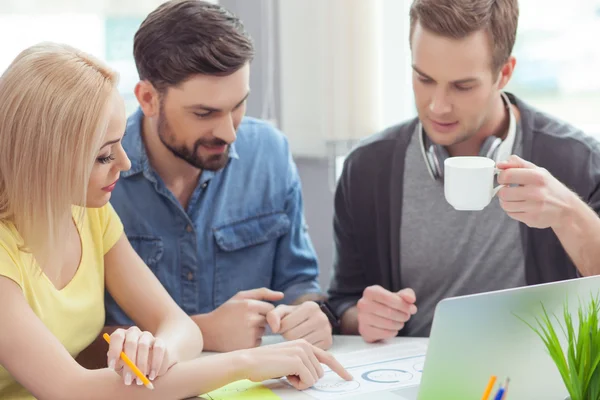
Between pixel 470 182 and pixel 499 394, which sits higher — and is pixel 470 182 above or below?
above

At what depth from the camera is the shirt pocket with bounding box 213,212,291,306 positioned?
1989mm

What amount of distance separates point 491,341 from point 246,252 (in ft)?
3.05

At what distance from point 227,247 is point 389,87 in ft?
2.99

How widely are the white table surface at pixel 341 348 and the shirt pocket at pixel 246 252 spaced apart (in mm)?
295

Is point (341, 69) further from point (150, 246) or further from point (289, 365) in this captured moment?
point (289, 365)

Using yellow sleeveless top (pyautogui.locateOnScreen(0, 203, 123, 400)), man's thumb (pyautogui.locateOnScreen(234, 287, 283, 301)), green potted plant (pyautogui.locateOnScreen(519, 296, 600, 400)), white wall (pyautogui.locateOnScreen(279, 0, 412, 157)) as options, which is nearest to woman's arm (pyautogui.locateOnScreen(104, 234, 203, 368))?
yellow sleeveless top (pyautogui.locateOnScreen(0, 203, 123, 400))

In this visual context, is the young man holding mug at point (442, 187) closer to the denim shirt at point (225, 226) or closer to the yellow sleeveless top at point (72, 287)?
the denim shirt at point (225, 226)

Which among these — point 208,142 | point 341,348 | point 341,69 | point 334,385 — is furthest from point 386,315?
point 341,69

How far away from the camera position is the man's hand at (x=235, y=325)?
64.7 inches

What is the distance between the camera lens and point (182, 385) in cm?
135

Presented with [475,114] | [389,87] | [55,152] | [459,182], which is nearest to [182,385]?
[55,152]

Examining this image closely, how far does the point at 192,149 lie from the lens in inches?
74.4

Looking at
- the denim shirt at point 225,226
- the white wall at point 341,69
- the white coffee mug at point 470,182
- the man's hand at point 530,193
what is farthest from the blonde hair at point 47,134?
the white wall at point 341,69

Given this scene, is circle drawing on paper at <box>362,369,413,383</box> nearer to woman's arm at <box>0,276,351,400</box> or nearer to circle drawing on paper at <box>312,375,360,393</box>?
circle drawing on paper at <box>312,375,360,393</box>
